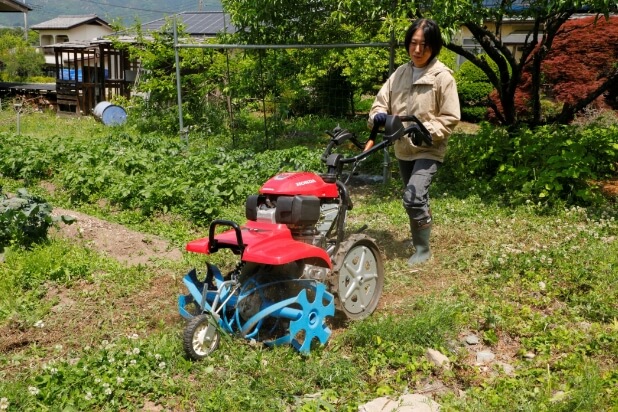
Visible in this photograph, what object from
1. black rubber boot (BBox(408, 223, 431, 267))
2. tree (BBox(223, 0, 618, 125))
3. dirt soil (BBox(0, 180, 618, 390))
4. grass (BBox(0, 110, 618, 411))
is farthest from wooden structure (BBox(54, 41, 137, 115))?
black rubber boot (BBox(408, 223, 431, 267))

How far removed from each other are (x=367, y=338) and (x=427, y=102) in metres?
2.09

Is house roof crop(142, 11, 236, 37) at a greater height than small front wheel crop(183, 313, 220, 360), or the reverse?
house roof crop(142, 11, 236, 37)

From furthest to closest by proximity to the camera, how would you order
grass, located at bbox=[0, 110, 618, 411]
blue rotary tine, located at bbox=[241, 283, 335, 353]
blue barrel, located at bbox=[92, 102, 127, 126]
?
blue barrel, located at bbox=[92, 102, 127, 126]
blue rotary tine, located at bbox=[241, 283, 335, 353]
grass, located at bbox=[0, 110, 618, 411]

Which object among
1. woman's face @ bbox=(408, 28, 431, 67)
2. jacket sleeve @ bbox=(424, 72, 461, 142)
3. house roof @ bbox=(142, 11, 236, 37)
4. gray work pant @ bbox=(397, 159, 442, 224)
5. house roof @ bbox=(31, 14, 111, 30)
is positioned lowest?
gray work pant @ bbox=(397, 159, 442, 224)

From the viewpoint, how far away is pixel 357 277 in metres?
4.48

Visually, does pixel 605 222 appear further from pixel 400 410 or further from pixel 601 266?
pixel 400 410

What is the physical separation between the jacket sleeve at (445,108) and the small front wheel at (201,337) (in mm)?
2341

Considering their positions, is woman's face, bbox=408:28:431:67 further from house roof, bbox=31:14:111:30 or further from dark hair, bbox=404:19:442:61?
house roof, bbox=31:14:111:30

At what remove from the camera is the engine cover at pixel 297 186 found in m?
4.12

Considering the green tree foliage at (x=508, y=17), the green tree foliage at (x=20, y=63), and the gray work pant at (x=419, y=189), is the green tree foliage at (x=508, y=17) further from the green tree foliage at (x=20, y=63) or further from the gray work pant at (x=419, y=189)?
the green tree foliage at (x=20, y=63)

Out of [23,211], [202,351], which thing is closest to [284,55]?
[23,211]

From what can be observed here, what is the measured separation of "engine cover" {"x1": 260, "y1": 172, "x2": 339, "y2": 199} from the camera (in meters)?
4.12

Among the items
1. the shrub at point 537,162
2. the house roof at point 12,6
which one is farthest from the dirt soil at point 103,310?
the house roof at point 12,6

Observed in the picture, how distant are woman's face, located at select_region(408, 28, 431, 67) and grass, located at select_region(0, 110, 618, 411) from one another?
1678 mm
